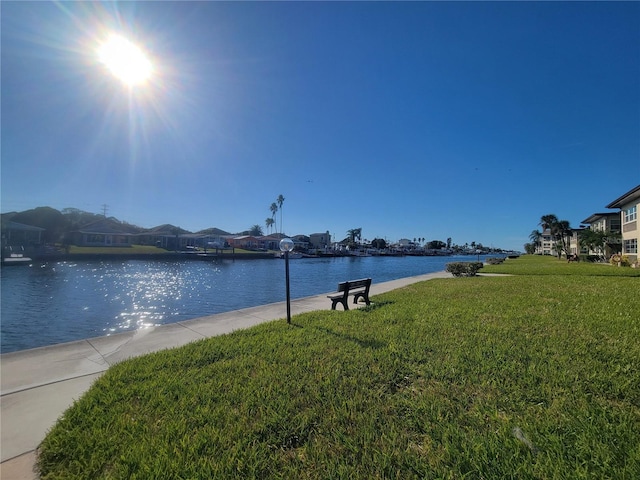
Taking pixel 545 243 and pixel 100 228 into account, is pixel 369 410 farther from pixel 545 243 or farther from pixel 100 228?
pixel 545 243

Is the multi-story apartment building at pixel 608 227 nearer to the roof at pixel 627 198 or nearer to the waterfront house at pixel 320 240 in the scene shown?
the roof at pixel 627 198

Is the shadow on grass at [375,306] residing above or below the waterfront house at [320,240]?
below

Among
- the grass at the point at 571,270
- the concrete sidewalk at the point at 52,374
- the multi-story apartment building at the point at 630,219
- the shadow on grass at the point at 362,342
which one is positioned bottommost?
the concrete sidewalk at the point at 52,374

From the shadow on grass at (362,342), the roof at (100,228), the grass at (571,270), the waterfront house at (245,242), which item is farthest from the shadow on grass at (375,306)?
the waterfront house at (245,242)

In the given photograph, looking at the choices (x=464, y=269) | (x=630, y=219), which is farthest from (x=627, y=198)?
(x=464, y=269)

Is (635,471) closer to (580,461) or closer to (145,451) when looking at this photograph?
(580,461)

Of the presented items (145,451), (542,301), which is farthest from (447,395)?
(542,301)

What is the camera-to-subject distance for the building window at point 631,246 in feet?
79.7

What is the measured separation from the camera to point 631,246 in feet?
83.0

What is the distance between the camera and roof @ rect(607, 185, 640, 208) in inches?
864

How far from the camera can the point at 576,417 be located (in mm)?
2656

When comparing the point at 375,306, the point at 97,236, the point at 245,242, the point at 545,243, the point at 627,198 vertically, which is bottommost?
the point at 375,306

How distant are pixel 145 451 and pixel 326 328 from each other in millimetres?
3882

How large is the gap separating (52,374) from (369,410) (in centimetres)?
465
